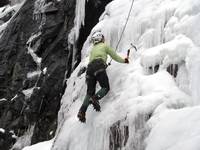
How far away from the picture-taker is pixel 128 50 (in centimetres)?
795

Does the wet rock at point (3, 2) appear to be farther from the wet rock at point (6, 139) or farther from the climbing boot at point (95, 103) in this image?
the climbing boot at point (95, 103)

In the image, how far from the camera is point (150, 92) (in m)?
6.68

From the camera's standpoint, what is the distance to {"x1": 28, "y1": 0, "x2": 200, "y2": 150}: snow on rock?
5.82m

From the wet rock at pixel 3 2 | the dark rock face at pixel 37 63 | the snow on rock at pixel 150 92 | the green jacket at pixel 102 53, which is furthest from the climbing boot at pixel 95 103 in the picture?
the wet rock at pixel 3 2

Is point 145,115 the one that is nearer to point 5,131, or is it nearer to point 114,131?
point 114,131

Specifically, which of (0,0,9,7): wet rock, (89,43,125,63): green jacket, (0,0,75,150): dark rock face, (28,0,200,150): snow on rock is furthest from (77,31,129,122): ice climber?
(0,0,9,7): wet rock

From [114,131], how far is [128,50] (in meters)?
1.64

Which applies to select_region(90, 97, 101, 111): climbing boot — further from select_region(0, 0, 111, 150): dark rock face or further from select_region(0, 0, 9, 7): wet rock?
select_region(0, 0, 9, 7): wet rock

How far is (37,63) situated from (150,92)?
805 cm

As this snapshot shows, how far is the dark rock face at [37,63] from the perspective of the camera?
13.2 metres

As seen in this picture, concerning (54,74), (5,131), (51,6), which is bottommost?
(5,131)

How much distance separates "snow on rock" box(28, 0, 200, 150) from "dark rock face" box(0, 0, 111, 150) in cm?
420

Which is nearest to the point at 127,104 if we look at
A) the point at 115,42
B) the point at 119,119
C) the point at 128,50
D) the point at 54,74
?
the point at 119,119

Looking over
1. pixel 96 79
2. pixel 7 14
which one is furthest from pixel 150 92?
pixel 7 14
